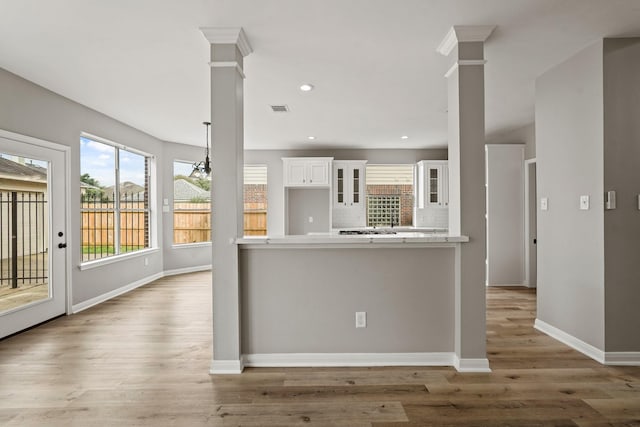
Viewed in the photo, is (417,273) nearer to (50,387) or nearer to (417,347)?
(417,347)

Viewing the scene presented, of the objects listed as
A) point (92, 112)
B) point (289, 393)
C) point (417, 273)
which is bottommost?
point (289, 393)

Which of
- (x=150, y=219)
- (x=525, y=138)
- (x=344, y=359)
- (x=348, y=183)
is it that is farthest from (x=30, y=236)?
(x=525, y=138)

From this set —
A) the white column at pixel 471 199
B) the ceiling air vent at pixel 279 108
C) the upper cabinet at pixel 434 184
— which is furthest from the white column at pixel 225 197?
the upper cabinet at pixel 434 184

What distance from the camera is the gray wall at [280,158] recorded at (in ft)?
25.0

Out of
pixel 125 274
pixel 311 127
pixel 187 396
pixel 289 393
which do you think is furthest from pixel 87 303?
pixel 311 127

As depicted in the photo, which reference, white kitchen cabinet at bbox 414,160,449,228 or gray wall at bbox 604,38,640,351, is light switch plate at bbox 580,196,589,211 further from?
white kitchen cabinet at bbox 414,160,449,228

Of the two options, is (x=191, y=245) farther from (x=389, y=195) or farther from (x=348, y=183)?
(x=389, y=195)

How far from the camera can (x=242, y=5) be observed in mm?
2408

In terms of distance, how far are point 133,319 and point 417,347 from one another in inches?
Answer: 127

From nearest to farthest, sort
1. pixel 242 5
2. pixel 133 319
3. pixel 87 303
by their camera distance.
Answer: pixel 242 5 < pixel 133 319 < pixel 87 303

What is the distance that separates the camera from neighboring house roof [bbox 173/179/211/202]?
724 cm

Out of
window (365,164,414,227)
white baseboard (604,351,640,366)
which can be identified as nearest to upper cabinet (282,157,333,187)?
window (365,164,414,227)

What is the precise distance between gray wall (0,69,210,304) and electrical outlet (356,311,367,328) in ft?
12.1

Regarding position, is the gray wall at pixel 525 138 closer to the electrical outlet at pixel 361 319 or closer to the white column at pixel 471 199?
the white column at pixel 471 199
